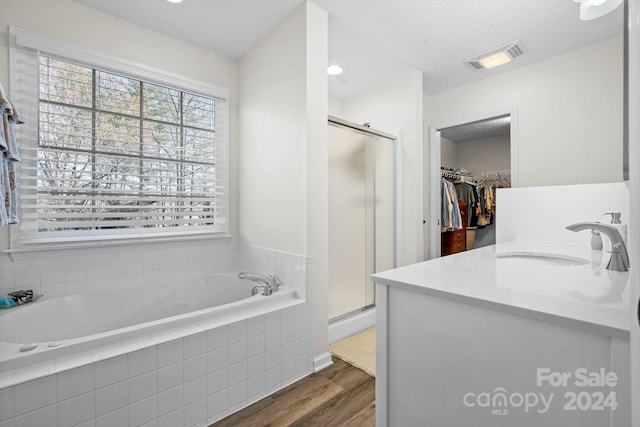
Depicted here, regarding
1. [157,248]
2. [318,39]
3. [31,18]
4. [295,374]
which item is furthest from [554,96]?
[31,18]

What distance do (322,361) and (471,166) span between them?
15.0 feet

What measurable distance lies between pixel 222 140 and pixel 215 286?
1.29 m

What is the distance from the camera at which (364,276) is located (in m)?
2.83

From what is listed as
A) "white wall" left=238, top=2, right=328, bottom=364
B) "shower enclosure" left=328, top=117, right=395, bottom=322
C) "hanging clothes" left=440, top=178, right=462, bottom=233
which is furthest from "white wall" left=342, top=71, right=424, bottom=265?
"white wall" left=238, top=2, right=328, bottom=364

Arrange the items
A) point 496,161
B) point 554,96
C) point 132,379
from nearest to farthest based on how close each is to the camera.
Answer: point 132,379 → point 554,96 → point 496,161

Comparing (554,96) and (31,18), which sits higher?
(31,18)

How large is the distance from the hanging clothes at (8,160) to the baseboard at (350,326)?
2.14 meters

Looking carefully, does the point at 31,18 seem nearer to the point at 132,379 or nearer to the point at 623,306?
the point at 132,379

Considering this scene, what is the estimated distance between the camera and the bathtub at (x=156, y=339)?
121 centimetres

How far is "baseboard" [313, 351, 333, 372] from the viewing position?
2.02 m

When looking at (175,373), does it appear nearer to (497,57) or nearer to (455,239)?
(497,57)

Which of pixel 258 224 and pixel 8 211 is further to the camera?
pixel 258 224

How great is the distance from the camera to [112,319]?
2.01 m

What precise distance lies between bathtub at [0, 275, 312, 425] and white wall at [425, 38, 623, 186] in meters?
2.50
